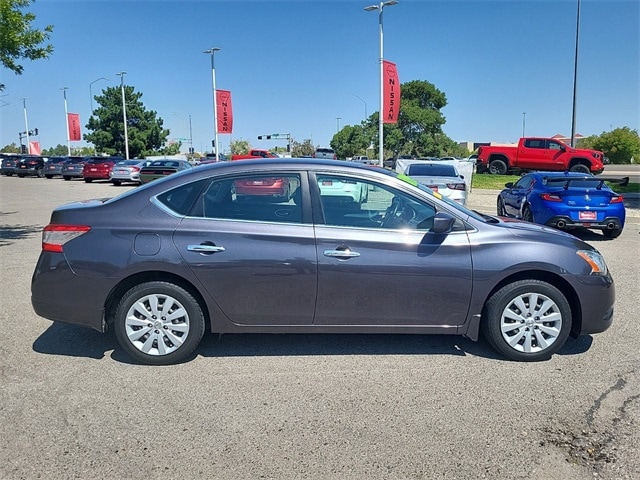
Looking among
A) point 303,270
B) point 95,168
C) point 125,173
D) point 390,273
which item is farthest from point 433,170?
point 95,168

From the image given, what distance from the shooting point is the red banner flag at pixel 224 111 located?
34219 mm

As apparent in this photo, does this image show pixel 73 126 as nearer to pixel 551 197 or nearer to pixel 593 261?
pixel 551 197

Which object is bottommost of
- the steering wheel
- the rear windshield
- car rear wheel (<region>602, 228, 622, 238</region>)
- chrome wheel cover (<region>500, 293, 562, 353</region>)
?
car rear wheel (<region>602, 228, 622, 238</region>)

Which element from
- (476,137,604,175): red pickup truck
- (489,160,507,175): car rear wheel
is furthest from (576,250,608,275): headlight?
(489,160,507,175): car rear wheel

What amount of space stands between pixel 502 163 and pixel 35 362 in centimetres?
2887

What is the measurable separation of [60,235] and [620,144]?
6333 centimetres

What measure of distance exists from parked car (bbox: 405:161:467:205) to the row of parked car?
1260cm

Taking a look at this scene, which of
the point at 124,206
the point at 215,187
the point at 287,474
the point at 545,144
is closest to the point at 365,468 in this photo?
the point at 287,474

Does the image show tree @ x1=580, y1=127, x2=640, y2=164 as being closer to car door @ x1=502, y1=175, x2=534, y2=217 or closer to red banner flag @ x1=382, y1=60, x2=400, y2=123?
red banner flag @ x1=382, y1=60, x2=400, y2=123

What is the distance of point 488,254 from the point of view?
4062 millimetres

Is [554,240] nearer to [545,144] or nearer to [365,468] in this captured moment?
[365,468]

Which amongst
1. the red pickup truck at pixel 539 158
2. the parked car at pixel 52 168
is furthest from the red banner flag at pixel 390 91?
the parked car at pixel 52 168

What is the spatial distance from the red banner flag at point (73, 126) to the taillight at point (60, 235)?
52.5 metres

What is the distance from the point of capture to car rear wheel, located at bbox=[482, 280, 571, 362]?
13.5 ft
